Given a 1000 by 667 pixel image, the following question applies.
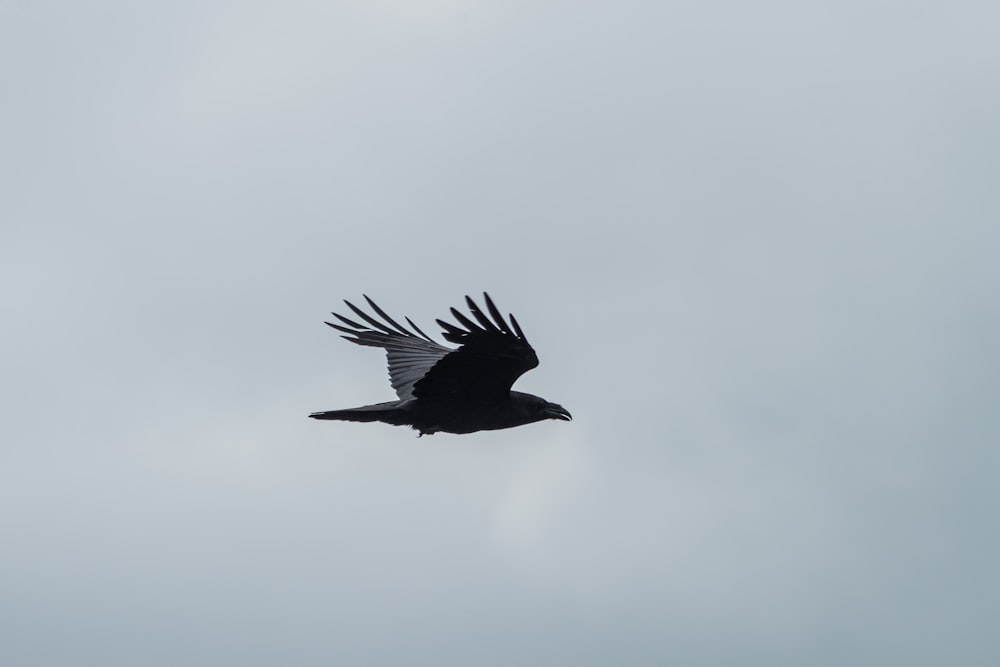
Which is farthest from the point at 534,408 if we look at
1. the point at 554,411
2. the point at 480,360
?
the point at 480,360

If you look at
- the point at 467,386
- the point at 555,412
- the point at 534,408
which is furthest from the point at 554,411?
the point at 467,386

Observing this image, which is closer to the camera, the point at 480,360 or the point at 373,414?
the point at 480,360

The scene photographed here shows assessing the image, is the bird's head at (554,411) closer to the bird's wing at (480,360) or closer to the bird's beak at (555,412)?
the bird's beak at (555,412)

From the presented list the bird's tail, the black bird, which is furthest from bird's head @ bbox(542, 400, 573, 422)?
the bird's tail

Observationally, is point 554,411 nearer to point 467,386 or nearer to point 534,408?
point 534,408

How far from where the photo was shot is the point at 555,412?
2136 centimetres

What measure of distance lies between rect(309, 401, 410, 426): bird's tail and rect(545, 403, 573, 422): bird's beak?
7.77ft

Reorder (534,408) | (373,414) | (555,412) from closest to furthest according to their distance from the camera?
1. (373,414)
2. (534,408)
3. (555,412)

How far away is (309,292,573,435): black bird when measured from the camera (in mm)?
18031

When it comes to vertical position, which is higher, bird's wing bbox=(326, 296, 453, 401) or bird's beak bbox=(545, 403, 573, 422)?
bird's wing bbox=(326, 296, 453, 401)

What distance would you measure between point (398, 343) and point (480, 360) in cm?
464

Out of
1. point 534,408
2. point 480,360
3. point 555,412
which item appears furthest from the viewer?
point 555,412

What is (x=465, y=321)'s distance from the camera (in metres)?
17.7

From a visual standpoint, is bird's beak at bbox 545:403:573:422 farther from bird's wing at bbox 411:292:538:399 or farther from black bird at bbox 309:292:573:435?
bird's wing at bbox 411:292:538:399
